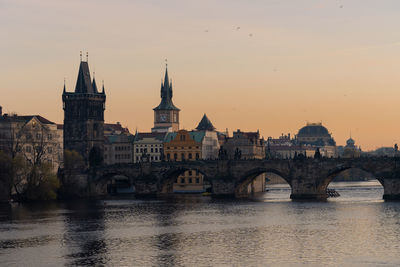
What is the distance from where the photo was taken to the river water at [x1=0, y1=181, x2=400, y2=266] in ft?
240

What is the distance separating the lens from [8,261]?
237 feet

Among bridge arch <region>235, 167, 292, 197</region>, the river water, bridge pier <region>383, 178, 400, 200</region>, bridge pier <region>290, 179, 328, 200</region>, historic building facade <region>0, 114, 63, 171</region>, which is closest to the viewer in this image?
the river water

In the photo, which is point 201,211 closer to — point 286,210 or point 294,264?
point 286,210

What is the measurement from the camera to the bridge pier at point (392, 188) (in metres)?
142

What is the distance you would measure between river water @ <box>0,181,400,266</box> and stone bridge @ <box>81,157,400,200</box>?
12225 mm

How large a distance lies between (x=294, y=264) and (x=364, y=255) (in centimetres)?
754

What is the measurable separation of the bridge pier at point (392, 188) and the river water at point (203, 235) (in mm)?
8961

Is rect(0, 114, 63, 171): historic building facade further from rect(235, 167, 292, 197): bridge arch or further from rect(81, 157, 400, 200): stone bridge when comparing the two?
rect(235, 167, 292, 197): bridge arch

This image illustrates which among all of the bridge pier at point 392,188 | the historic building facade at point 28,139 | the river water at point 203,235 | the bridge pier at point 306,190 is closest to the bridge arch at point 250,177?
the bridge pier at point 306,190

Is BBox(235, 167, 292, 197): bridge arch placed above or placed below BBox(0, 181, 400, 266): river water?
above

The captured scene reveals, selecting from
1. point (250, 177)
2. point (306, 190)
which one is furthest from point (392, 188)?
point (250, 177)

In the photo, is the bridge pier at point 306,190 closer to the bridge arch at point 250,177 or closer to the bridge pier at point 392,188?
the bridge arch at point 250,177

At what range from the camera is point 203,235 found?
90062 millimetres

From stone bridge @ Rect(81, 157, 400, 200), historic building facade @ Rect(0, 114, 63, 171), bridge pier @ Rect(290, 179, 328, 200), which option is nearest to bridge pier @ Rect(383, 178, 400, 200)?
stone bridge @ Rect(81, 157, 400, 200)
